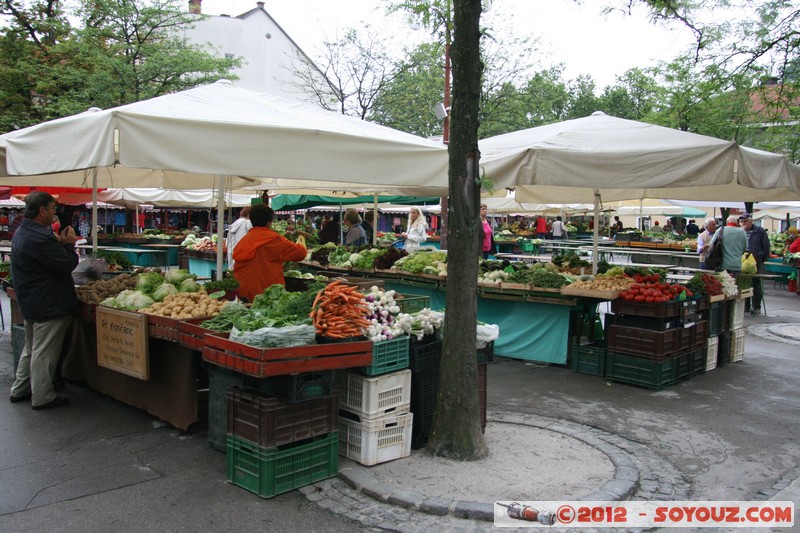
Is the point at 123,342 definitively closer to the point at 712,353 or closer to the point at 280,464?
the point at 280,464

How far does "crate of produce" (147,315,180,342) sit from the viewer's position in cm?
539

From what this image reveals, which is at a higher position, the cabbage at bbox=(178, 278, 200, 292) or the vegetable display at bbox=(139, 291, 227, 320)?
the cabbage at bbox=(178, 278, 200, 292)

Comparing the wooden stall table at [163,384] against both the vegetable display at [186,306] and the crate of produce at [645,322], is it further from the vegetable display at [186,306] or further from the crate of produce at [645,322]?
the crate of produce at [645,322]

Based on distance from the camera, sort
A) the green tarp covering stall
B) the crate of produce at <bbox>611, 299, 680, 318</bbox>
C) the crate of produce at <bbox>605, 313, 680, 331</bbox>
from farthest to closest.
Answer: the green tarp covering stall
the crate of produce at <bbox>605, 313, 680, 331</bbox>
the crate of produce at <bbox>611, 299, 680, 318</bbox>

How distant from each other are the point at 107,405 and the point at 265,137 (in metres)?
3.41

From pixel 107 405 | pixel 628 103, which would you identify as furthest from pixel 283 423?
pixel 628 103

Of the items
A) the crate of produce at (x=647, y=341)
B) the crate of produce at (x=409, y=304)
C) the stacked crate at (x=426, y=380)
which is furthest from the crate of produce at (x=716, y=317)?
the crate of produce at (x=409, y=304)

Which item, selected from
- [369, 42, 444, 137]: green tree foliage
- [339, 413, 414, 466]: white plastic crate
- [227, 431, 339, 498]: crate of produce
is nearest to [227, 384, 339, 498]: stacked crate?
[227, 431, 339, 498]: crate of produce

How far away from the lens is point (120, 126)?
468cm

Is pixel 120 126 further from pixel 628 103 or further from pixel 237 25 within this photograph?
pixel 628 103

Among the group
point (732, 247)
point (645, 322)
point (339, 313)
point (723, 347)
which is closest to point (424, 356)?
point (339, 313)

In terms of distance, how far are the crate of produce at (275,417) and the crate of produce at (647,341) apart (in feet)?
14.3

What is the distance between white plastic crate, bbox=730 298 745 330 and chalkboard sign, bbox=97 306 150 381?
25.4 ft

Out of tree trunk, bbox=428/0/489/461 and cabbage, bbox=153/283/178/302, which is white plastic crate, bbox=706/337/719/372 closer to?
tree trunk, bbox=428/0/489/461
